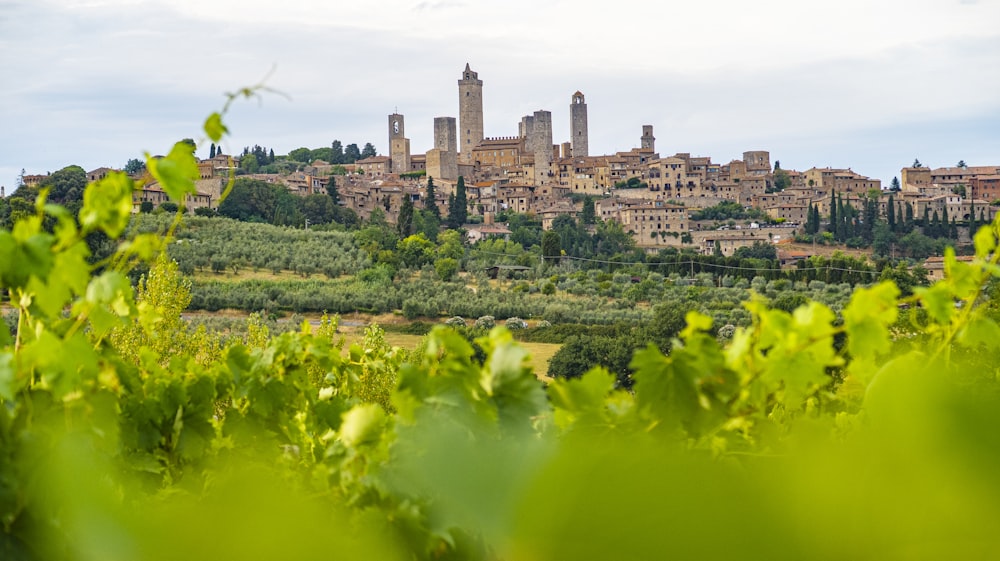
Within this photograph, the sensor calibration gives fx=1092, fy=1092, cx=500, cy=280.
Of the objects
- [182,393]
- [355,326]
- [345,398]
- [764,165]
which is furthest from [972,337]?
[764,165]

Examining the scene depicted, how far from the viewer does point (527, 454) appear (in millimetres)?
638

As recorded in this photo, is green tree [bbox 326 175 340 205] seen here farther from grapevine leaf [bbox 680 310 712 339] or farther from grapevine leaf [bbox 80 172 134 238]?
grapevine leaf [bbox 680 310 712 339]

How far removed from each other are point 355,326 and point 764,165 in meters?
47.3

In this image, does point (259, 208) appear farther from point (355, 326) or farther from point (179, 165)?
point (179, 165)

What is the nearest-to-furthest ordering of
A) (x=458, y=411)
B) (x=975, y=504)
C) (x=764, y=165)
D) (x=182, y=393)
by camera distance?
(x=975, y=504)
(x=458, y=411)
(x=182, y=393)
(x=764, y=165)

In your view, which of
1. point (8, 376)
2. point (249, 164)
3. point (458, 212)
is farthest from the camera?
point (249, 164)

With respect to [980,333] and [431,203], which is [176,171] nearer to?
[980,333]

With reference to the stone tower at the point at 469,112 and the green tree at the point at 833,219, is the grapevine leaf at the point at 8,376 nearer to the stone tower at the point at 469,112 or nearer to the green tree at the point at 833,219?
the green tree at the point at 833,219

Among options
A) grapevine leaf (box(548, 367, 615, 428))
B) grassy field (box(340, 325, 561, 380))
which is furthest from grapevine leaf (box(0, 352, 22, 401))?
grassy field (box(340, 325, 561, 380))

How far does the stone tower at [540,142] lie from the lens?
66875mm

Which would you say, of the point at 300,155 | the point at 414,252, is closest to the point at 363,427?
the point at 414,252

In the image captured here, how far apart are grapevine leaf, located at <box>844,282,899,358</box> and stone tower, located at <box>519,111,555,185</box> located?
65.5 m

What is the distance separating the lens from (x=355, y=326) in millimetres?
27812

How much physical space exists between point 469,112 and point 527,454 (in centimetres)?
7384
